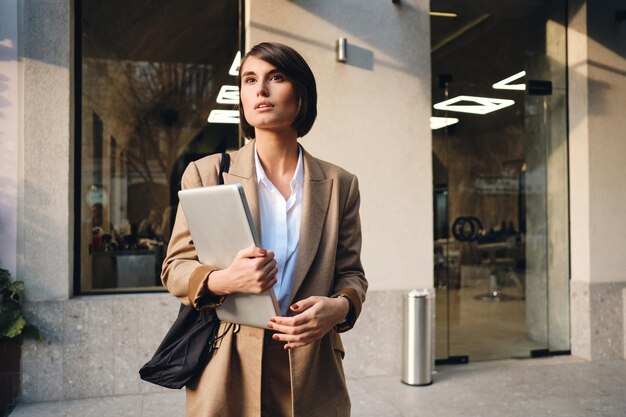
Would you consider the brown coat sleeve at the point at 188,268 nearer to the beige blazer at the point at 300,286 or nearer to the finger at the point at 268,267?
the beige blazer at the point at 300,286

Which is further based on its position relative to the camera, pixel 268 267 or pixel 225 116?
pixel 225 116

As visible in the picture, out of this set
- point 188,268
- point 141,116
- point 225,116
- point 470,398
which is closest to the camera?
point 188,268

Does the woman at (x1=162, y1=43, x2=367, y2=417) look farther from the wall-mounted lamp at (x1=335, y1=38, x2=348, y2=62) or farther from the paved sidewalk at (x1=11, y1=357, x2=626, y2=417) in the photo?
the wall-mounted lamp at (x1=335, y1=38, x2=348, y2=62)

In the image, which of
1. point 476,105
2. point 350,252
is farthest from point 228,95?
point 350,252

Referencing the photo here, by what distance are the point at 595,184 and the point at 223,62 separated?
4459 mm

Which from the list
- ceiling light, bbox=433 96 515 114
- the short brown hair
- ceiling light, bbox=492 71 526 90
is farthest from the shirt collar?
ceiling light, bbox=492 71 526 90

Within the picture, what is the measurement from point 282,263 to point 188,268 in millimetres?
283

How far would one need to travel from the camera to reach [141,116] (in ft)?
24.7

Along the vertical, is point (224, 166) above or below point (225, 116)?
below

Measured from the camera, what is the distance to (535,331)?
6.73 meters

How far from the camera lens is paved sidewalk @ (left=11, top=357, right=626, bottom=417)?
457cm

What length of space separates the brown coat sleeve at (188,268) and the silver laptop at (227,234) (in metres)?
0.05

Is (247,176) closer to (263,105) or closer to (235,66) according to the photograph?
(263,105)

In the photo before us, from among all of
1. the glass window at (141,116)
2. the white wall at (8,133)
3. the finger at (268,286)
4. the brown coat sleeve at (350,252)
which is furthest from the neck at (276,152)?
the glass window at (141,116)
